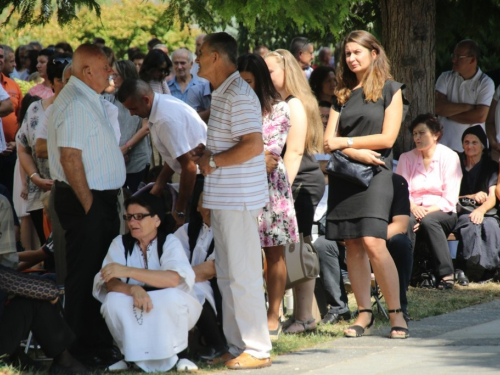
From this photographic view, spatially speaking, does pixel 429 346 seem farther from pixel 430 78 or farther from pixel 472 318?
pixel 430 78

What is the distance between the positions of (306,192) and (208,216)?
1212 millimetres

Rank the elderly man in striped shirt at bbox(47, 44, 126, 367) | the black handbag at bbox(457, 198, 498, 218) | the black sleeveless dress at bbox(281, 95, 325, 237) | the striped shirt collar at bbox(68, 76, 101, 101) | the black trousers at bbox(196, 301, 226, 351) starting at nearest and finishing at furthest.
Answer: the elderly man in striped shirt at bbox(47, 44, 126, 367), the striped shirt collar at bbox(68, 76, 101, 101), the black trousers at bbox(196, 301, 226, 351), the black sleeveless dress at bbox(281, 95, 325, 237), the black handbag at bbox(457, 198, 498, 218)

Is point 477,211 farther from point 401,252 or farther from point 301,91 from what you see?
point 301,91

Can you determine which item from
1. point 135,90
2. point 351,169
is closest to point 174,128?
point 135,90

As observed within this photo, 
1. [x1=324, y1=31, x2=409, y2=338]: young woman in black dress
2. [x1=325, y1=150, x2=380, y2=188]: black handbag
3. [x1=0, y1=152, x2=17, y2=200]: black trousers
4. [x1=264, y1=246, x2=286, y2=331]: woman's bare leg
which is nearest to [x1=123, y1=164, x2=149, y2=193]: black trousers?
[x1=0, y1=152, x2=17, y2=200]: black trousers

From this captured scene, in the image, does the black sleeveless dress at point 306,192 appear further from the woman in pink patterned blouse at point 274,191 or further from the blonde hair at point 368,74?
the blonde hair at point 368,74

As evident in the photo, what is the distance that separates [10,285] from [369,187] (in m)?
2.71

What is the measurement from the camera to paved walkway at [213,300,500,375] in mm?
5816

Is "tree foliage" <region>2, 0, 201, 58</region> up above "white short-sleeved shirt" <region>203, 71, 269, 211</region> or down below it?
above

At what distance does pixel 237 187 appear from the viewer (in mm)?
5926

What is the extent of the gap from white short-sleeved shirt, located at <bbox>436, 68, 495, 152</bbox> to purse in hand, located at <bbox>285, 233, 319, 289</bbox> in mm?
4391

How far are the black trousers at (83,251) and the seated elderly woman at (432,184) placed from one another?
13.6 ft

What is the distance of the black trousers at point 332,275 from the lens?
25.6 ft

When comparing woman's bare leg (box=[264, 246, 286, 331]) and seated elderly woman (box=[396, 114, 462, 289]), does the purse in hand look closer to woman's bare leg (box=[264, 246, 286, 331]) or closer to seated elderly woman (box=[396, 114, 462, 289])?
woman's bare leg (box=[264, 246, 286, 331])
